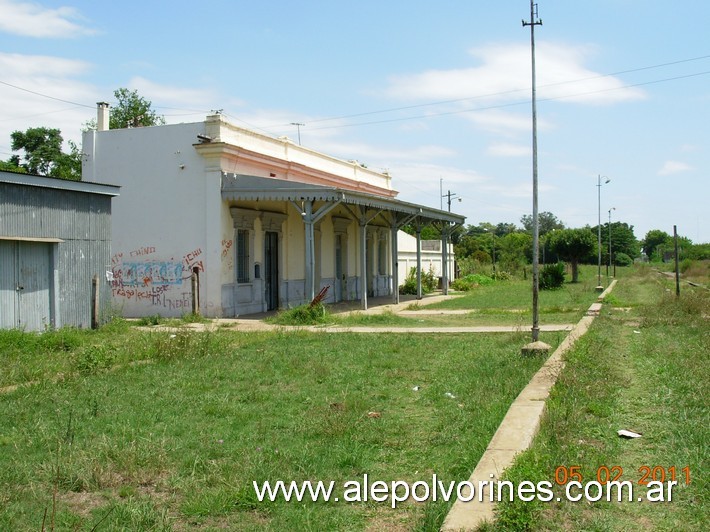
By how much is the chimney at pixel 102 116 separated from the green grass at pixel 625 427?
52.3 ft

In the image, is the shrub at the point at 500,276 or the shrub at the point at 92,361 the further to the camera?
the shrub at the point at 500,276

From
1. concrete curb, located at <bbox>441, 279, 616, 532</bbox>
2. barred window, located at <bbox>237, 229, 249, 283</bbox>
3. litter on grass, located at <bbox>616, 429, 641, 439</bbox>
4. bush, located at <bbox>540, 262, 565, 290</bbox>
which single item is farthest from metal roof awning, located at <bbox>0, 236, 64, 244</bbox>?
bush, located at <bbox>540, 262, 565, 290</bbox>

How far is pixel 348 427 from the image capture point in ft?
19.9

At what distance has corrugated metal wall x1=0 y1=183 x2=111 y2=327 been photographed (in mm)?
13367

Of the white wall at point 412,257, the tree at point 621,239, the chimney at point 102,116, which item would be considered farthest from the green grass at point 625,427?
the tree at point 621,239

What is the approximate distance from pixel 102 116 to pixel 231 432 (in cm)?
1746

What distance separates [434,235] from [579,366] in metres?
59.7

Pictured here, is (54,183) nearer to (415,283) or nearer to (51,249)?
(51,249)

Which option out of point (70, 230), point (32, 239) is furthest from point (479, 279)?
point (32, 239)

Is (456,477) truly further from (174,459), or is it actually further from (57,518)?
(57,518)

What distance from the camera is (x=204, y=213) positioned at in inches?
735

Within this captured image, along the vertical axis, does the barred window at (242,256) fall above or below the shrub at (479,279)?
above

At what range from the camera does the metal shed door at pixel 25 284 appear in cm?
1312

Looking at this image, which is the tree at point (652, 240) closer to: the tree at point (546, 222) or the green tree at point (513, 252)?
the tree at point (546, 222)
